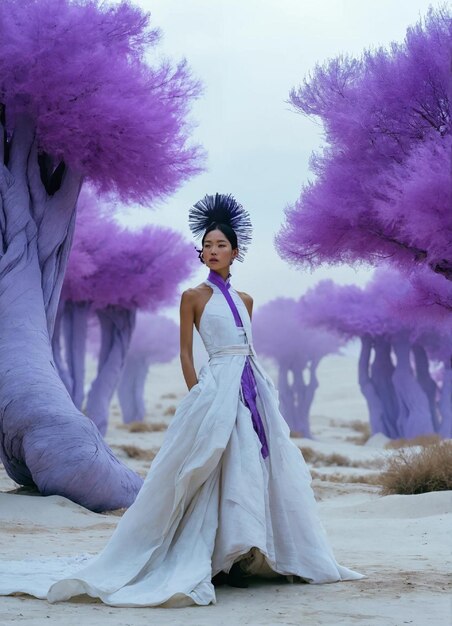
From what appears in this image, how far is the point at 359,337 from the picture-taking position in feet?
87.8

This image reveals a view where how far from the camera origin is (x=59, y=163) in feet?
34.2

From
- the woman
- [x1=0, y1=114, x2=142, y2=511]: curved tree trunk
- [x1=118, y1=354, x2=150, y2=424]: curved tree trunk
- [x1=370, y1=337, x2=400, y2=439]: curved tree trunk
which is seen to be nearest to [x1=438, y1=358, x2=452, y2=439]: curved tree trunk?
[x1=370, y1=337, x2=400, y2=439]: curved tree trunk

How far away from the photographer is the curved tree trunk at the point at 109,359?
63.9ft

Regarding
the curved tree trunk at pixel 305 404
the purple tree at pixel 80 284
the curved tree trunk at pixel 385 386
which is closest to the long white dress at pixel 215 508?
the purple tree at pixel 80 284

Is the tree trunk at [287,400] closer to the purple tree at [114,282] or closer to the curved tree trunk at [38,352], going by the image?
the purple tree at [114,282]

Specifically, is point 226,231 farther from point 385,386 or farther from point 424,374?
point 424,374

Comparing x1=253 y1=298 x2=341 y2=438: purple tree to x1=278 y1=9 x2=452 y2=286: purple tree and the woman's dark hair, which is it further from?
the woman's dark hair

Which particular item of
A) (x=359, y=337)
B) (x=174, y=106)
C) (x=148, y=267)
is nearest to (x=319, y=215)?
(x=174, y=106)

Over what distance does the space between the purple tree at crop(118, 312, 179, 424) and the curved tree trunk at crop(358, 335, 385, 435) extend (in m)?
8.38

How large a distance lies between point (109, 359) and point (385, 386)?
948 cm

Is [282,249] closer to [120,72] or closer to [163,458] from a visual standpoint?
[120,72]

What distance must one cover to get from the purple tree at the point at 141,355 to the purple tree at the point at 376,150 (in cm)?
2087

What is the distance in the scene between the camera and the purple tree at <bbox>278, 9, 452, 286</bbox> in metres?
9.11

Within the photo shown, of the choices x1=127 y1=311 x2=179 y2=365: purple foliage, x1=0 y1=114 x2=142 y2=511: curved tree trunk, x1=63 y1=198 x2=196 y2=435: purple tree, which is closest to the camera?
x1=0 y1=114 x2=142 y2=511: curved tree trunk
